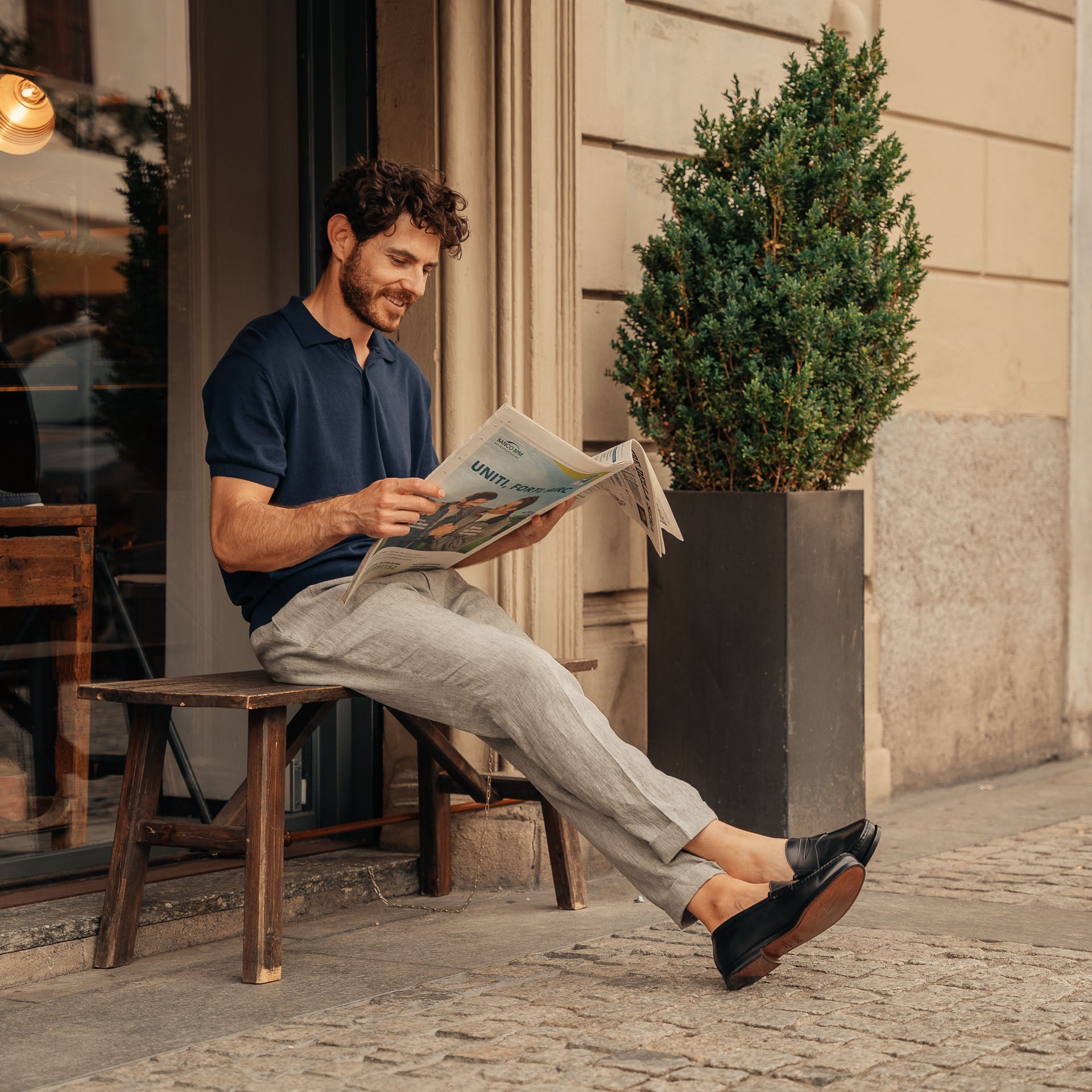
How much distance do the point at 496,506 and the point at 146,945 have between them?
4.53 feet

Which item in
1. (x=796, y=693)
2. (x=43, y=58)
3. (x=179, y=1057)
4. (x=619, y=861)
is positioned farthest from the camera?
(x=796, y=693)

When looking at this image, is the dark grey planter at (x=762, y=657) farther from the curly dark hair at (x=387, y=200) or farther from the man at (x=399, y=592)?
the curly dark hair at (x=387, y=200)

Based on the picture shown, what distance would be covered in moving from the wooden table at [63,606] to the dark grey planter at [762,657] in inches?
62.8

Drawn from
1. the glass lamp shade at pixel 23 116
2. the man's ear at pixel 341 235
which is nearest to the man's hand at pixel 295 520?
the man's ear at pixel 341 235

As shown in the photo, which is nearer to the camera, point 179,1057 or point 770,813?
point 179,1057

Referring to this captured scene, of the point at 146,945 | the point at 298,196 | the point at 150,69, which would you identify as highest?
the point at 150,69

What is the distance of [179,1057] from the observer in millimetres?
3186

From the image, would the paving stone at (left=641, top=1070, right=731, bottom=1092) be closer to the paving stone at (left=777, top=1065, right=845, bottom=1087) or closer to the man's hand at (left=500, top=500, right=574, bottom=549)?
the paving stone at (left=777, top=1065, right=845, bottom=1087)

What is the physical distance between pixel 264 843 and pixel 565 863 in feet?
3.51

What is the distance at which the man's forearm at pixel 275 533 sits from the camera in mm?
3664

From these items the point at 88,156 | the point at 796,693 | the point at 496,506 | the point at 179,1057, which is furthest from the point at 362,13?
the point at 179,1057

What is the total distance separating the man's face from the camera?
3.99 meters

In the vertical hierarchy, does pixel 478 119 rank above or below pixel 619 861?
above

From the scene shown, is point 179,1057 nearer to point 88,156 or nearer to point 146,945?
point 146,945
